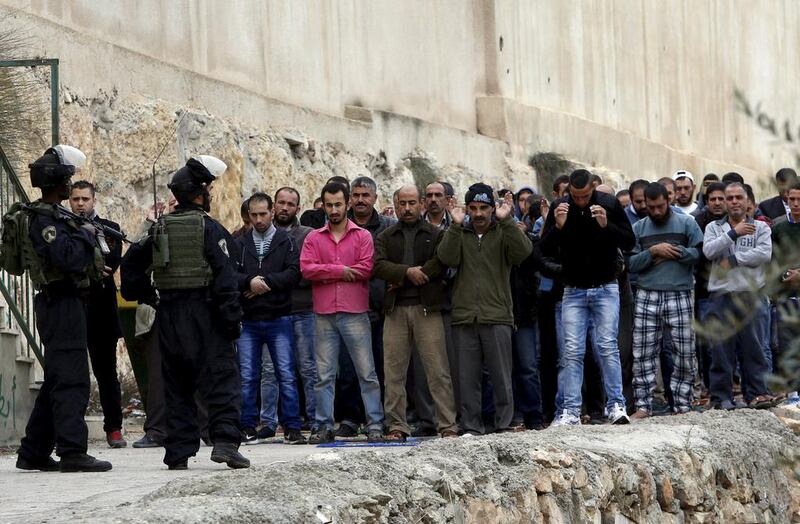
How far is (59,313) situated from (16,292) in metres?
2.82

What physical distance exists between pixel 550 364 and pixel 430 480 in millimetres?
5592

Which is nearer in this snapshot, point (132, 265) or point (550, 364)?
point (132, 265)

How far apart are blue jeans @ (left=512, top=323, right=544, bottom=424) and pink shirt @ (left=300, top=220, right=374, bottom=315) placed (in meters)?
1.30

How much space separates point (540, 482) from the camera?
313 inches

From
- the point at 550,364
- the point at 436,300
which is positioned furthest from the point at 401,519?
the point at 550,364

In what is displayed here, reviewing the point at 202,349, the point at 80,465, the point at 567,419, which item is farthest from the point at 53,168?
the point at 567,419

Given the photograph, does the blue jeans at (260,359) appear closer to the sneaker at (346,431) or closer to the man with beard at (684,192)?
the sneaker at (346,431)

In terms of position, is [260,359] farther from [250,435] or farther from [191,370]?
[191,370]

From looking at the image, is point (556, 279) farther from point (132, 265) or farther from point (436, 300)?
point (132, 265)

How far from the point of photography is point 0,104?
1229cm

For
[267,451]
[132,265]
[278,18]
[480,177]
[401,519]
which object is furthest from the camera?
[480,177]

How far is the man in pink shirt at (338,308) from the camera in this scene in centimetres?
1139

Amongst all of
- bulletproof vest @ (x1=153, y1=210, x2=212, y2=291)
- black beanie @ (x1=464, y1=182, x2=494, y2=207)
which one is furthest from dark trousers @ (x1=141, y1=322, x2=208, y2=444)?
black beanie @ (x1=464, y1=182, x2=494, y2=207)

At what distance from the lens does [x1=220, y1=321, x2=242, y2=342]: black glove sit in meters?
8.94
